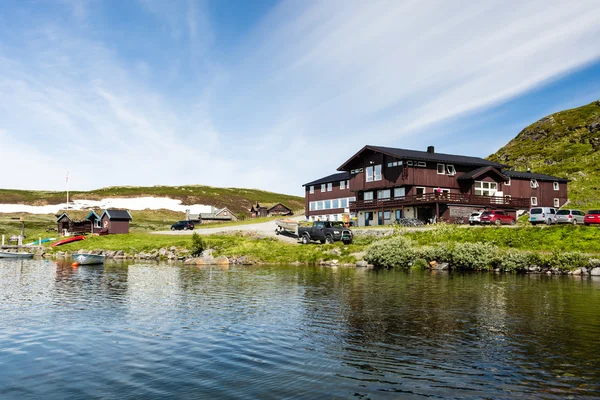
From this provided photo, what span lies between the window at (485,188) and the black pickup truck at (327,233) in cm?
2564

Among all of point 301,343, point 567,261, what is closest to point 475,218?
point 567,261

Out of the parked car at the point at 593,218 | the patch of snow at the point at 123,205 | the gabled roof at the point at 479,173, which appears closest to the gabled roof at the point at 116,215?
the gabled roof at the point at 479,173

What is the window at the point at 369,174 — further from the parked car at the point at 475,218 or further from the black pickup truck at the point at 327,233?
the black pickup truck at the point at 327,233

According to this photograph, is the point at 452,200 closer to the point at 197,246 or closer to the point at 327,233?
the point at 327,233

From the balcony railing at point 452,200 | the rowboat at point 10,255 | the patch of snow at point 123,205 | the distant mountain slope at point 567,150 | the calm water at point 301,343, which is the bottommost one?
the rowboat at point 10,255

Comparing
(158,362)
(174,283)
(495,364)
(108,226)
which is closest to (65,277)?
(174,283)

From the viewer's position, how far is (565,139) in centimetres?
14150

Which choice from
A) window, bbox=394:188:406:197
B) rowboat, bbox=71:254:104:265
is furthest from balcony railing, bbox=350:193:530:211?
rowboat, bbox=71:254:104:265

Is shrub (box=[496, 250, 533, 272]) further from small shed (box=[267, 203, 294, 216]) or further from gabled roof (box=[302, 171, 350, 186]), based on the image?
small shed (box=[267, 203, 294, 216])

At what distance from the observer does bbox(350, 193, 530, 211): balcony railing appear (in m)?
60.3

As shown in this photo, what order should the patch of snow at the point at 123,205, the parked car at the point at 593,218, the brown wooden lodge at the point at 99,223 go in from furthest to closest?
the patch of snow at the point at 123,205
the brown wooden lodge at the point at 99,223
the parked car at the point at 593,218

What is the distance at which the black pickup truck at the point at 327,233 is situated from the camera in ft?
164

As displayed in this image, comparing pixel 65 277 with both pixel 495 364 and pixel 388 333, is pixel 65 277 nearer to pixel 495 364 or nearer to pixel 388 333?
pixel 388 333

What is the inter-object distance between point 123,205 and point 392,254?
14063 centimetres
